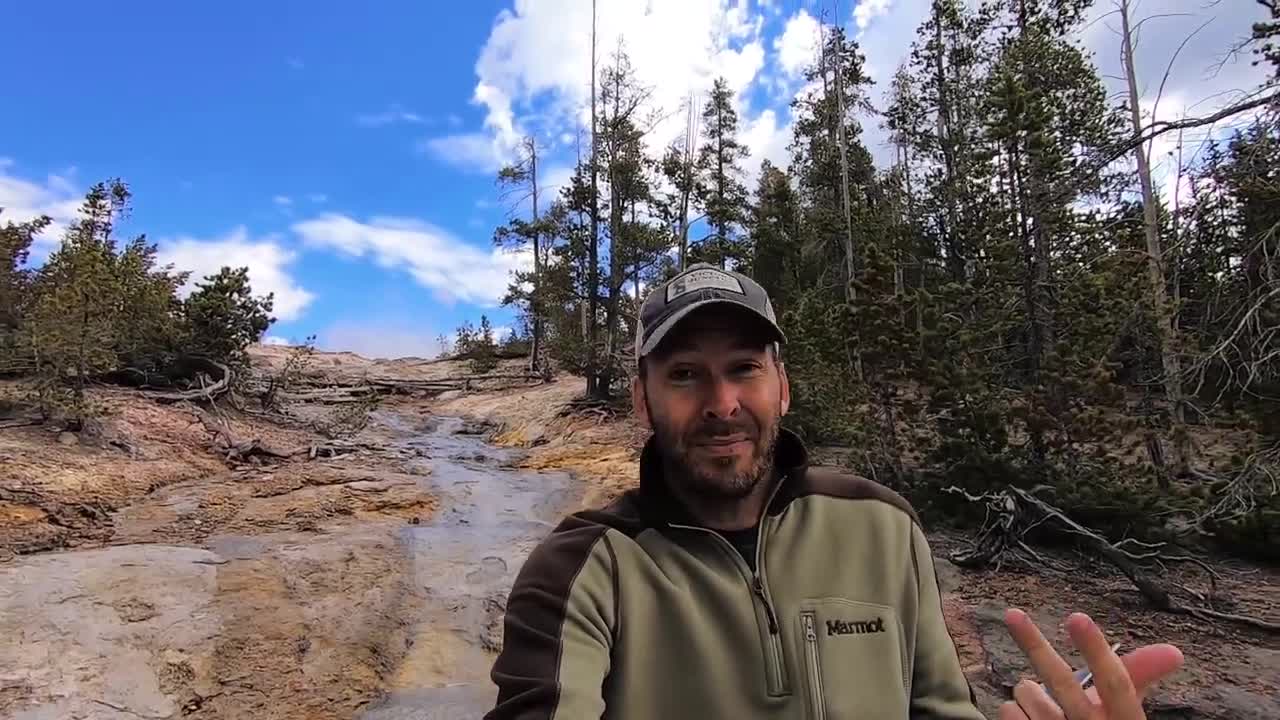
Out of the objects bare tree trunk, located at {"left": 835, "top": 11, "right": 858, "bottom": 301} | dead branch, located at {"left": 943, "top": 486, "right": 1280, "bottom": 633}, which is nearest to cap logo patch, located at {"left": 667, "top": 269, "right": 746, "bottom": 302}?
dead branch, located at {"left": 943, "top": 486, "right": 1280, "bottom": 633}

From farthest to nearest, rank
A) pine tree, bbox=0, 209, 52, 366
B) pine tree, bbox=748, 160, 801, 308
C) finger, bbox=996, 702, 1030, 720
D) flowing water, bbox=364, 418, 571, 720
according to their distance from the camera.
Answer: pine tree, bbox=748, 160, 801, 308 → pine tree, bbox=0, 209, 52, 366 → flowing water, bbox=364, 418, 571, 720 → finger, bbox=996, 702, 1030, 720

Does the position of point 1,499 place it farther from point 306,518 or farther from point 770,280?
point 770,280

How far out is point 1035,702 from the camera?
1.02m

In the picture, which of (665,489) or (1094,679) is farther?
(665,489)

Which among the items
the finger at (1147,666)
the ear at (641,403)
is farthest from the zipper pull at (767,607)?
the finger at (1147,666)

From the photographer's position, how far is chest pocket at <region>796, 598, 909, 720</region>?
1.51 meters

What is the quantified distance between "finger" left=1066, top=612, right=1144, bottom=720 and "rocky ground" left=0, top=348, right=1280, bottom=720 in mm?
3363

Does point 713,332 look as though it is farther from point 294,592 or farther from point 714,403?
point 294,592

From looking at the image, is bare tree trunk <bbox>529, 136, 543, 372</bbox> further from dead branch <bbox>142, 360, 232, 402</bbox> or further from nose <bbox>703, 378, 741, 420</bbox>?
nose <bbox>703, 378, 741, 420</bbox>

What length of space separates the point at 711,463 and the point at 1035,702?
2.73ft

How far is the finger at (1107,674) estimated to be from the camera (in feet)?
3.07

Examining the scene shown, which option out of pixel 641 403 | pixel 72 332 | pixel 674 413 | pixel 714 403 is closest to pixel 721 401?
pixel 714 403

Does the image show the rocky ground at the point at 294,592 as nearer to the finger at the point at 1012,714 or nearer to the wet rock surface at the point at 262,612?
the wet rock surface at the point at 262,612

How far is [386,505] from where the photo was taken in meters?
7.86
